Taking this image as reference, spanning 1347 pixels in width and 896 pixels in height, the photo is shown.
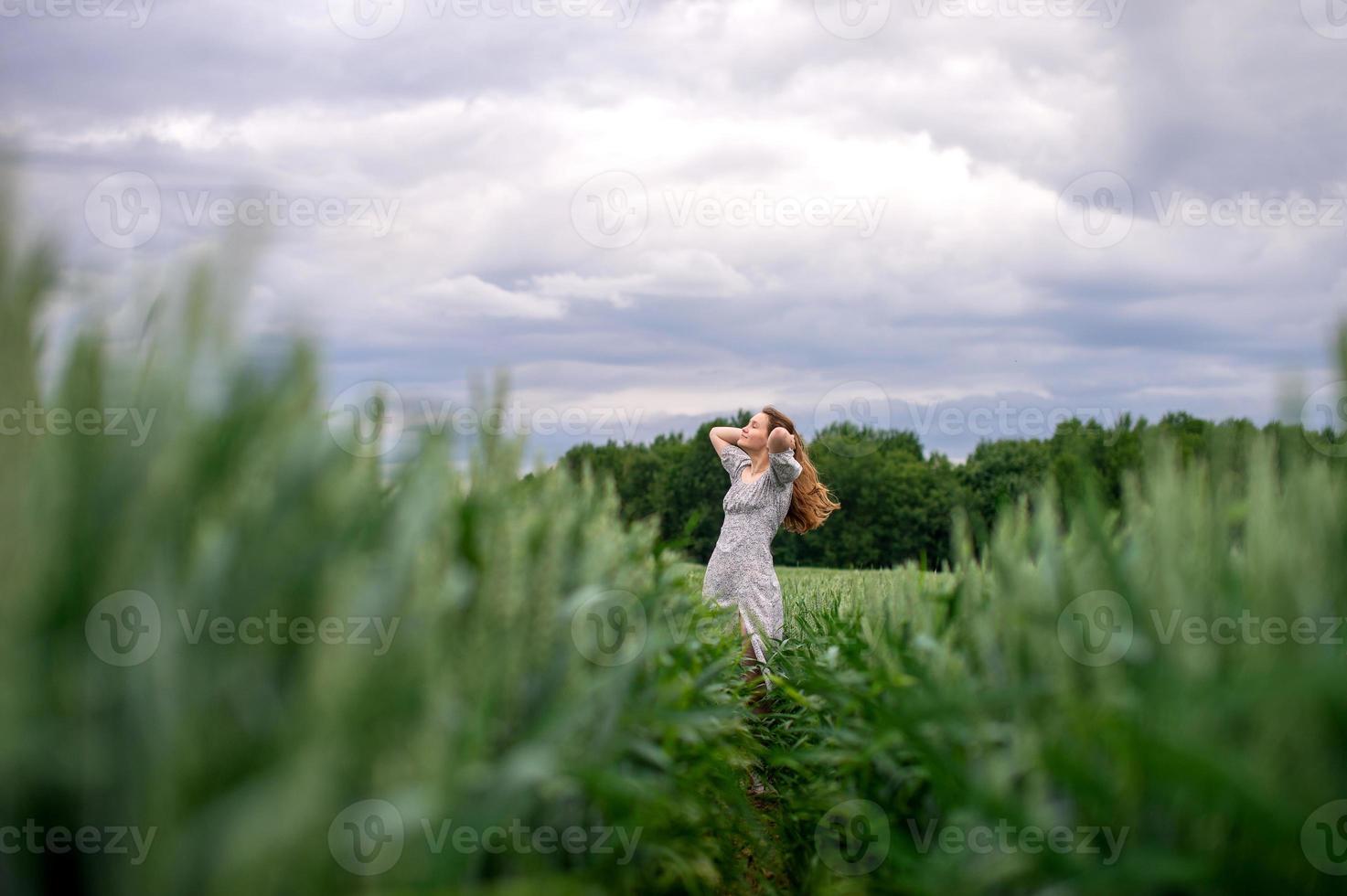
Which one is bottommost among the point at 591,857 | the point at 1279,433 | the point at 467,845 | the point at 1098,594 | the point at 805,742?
the point at 805,742

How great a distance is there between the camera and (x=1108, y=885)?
179cm

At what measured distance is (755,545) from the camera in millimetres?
7867

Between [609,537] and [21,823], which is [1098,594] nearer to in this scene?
Answer: [609,537]

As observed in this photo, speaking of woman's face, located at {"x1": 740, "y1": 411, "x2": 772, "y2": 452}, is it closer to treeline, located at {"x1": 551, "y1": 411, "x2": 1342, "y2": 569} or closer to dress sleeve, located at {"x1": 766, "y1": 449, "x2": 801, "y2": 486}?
dress sleeve, located at {"x1": 766, "y1": 449, "x2": 801, "y2": 486}

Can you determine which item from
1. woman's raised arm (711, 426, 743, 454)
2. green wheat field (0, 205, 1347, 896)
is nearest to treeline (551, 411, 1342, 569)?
woman's raised arm (711, 426, 743, 454)

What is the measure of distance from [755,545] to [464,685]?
607 cm

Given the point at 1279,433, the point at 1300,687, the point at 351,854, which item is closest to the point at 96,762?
the point at 351,854

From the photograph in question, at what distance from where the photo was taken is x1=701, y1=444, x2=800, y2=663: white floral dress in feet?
25.3

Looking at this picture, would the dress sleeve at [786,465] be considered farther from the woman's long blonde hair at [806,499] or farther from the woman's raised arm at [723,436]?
the woman's raised arm at [723,436]

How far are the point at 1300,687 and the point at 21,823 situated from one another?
203cm

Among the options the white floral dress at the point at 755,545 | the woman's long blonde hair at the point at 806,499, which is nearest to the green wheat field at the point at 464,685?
the white floral dress at the point at 755,545

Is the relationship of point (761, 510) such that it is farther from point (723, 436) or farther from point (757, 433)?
point (723, 436)

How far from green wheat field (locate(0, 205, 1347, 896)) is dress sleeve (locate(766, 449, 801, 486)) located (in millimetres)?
4955

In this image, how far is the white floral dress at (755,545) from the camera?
7.72 metres
